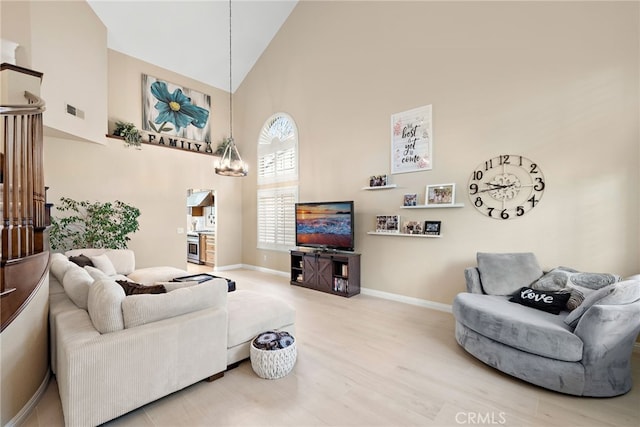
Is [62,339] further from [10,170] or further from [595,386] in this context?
[595,386]

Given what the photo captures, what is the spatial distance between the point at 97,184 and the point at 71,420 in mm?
5213

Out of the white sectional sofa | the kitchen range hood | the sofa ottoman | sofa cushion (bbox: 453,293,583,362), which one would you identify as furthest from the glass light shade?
the kitchen range hood

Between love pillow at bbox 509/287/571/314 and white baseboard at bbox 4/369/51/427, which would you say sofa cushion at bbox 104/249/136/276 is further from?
love pillow at bbox 509/287/571/314

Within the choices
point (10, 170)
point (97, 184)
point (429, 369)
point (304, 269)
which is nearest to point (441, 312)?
point (429, 369)

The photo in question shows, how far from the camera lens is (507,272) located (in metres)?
3.35

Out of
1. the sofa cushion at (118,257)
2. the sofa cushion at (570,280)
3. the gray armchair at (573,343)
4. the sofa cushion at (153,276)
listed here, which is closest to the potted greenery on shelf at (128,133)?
the sofa cushion at (118,257)

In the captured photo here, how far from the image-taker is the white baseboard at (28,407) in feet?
6.10

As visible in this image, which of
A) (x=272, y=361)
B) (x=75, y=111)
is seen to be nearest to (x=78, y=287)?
(x=272, y=361)

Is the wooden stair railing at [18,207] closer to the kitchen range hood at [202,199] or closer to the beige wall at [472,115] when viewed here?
the beige wall at [472,115]

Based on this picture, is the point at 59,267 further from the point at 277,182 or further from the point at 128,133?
the point at 277,182

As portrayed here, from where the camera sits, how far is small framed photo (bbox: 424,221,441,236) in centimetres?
429

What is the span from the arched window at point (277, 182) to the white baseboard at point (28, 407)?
4.59 meters

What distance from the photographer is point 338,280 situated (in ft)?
17.0

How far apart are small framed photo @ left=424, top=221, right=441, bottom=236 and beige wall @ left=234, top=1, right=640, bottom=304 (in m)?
0.11
